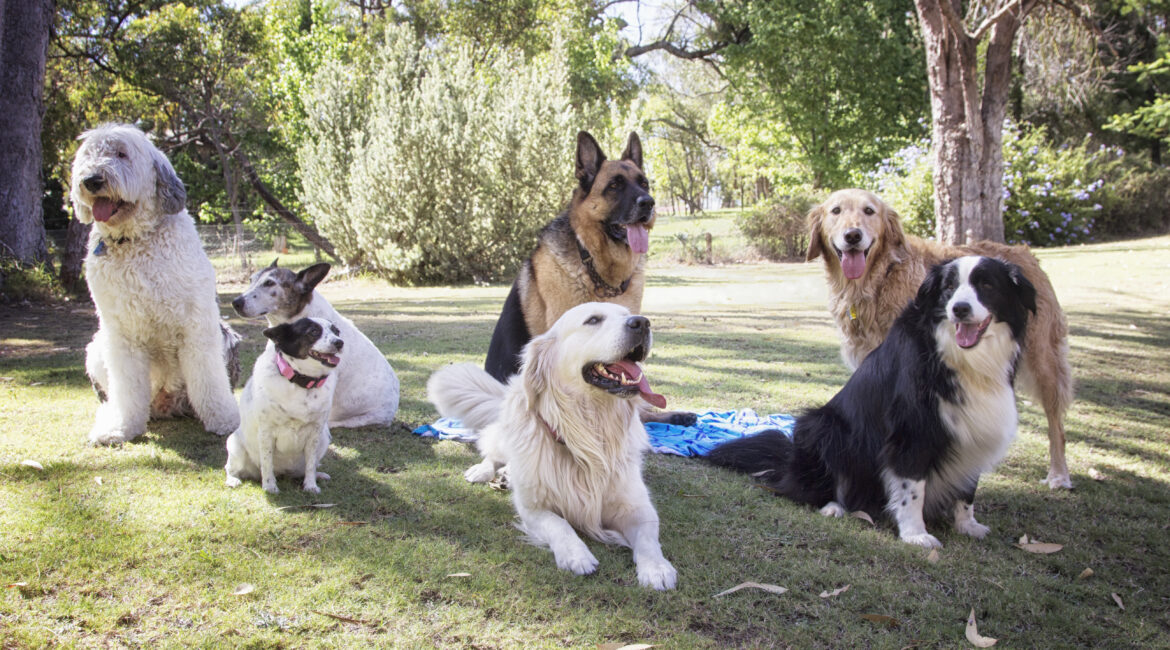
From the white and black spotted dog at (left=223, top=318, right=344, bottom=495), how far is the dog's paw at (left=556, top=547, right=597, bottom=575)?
146 cm

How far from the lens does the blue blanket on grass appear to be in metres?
4.72

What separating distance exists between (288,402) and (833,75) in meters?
27.8

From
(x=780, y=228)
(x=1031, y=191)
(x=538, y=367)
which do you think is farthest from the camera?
(x=780, y=228)

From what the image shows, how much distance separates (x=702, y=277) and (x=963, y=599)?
16379mm

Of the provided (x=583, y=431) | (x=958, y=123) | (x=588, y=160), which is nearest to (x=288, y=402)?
(x=583, y=431)

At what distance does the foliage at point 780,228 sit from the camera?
73.5ft

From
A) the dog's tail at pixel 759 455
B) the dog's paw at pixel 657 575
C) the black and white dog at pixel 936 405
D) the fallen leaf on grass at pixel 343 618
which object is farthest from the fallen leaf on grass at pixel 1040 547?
the fallen leaf on grass at pixel 343 618

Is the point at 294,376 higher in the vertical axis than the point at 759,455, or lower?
higher

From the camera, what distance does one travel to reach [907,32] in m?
25.9

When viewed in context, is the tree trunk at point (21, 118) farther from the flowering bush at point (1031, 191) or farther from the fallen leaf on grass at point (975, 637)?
the flowering bush at point (1031, 191)

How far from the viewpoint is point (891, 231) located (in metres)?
4.46

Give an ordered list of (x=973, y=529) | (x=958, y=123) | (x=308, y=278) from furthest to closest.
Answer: (x=958, y=123) → (x=308, y=278) → (x=973, y=529)

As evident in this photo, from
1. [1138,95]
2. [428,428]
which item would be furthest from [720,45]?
[428,428]

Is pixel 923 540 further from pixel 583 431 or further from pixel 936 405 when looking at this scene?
pixel 583 431
